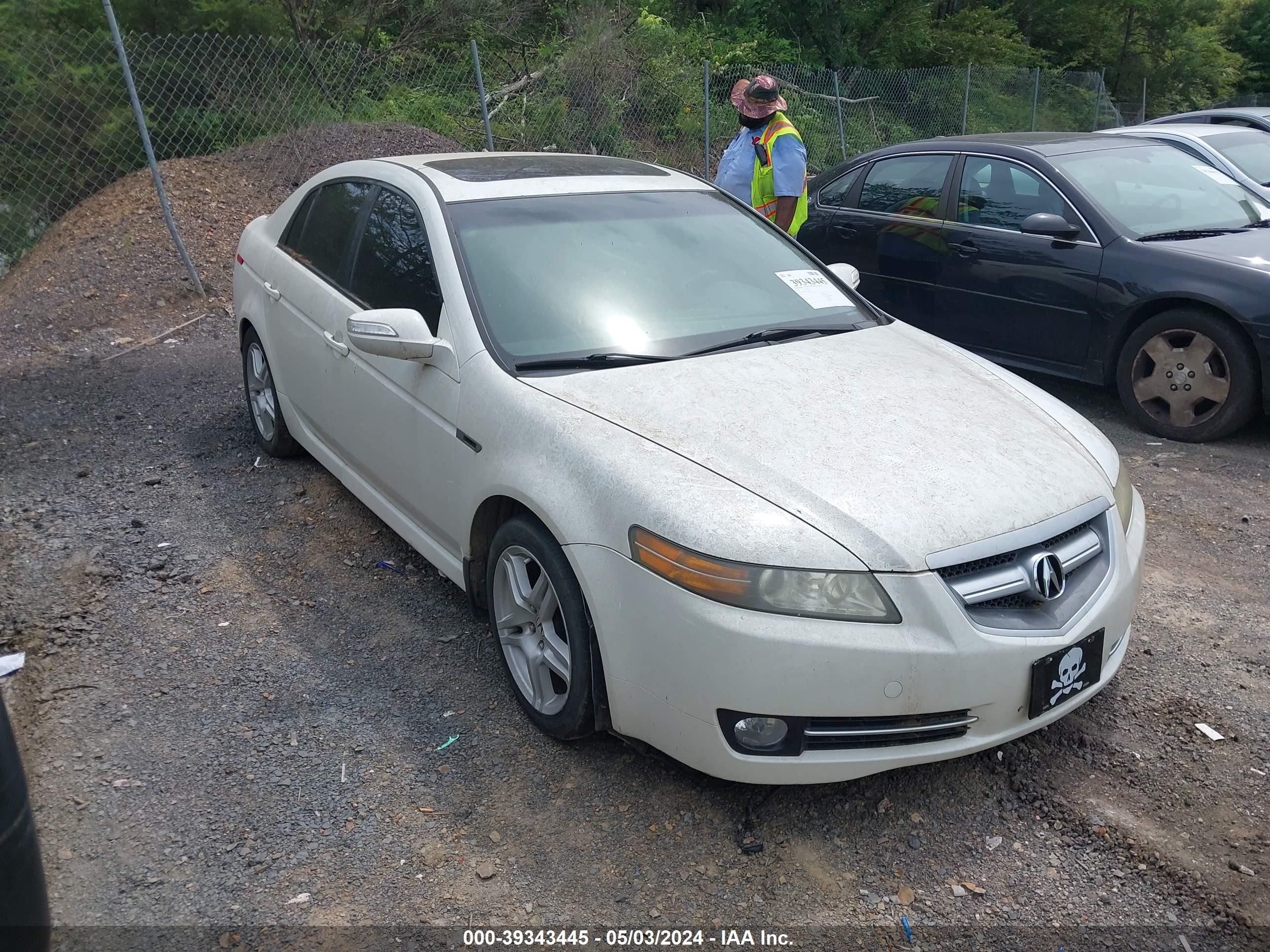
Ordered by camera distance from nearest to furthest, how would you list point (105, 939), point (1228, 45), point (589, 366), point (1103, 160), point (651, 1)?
point (105, 939), point (589, 366), point (1103, 160), point (651, 1), point (1228, 45)

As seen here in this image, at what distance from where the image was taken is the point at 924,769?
2992mm

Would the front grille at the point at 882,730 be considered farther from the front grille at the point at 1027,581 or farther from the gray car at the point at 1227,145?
the gray car at the point at 1227,145

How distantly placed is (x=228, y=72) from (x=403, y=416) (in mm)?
8252

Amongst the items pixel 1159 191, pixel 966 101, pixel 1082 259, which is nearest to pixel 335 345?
pixel 1082 259

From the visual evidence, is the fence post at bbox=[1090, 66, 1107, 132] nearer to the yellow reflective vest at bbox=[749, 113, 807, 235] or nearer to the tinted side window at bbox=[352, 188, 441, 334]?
the yellow reflective vest at bbox=[749, 113, 807, 235]

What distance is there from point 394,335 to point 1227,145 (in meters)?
7.93

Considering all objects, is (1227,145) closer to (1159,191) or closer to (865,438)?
(1159,191)

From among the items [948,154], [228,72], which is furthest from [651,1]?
[948,154]

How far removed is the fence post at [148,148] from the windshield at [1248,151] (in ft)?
27.8

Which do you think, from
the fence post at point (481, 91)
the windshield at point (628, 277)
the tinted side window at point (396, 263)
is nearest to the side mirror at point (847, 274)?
the windshield at point (628, 277)

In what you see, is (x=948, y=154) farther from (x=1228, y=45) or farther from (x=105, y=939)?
(x=1228, y=45)

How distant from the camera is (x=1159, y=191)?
248 inches

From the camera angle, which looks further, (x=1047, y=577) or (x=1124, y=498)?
(x=1124, y=498)

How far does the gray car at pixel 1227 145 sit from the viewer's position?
7.97 m
